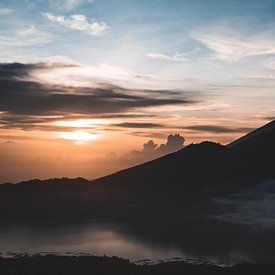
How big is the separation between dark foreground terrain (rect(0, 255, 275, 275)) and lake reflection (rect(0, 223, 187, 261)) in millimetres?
24691

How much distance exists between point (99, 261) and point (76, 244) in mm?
50535

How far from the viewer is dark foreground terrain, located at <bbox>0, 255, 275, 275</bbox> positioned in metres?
110

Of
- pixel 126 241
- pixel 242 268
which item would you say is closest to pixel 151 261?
pixel 242 268

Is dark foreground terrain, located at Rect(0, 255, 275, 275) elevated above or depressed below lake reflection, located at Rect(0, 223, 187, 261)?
above

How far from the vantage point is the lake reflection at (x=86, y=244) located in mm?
151625

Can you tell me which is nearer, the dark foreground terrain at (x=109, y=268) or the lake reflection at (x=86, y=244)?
the dark foreground terrain at (x=109, y=268)

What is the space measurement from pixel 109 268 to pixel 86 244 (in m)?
60.0

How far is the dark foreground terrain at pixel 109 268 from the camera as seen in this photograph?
110 meters

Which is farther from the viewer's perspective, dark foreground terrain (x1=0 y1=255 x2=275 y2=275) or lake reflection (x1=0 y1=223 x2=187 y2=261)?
lake reflection (x1=0 y1=223 x2=187 y2=261)

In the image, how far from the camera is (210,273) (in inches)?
4407

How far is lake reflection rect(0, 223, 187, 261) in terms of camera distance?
152 metres

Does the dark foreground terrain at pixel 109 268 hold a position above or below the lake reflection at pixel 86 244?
above

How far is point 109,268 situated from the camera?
367 feet

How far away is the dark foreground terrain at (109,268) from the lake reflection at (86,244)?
2469 centimetres
